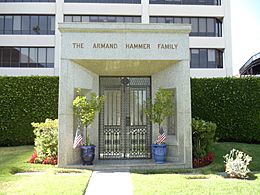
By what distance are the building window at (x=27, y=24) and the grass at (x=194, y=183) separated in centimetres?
2629

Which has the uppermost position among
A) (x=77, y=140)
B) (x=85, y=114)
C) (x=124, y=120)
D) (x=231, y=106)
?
(x=231, y=106)

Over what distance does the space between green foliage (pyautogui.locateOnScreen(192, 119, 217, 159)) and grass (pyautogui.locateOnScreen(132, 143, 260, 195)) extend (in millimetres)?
765

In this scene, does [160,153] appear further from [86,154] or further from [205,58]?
[205,58]

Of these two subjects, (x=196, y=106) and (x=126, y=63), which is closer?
(x=126, y=63)

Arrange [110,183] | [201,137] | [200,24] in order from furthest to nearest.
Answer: [200,24] < [201,137] < [110,183]

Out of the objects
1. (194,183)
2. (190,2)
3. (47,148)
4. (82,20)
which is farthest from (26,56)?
(194,183)

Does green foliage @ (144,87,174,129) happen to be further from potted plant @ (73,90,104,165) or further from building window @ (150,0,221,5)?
building window @ (150,0,221,5)

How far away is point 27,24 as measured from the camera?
99.3ft

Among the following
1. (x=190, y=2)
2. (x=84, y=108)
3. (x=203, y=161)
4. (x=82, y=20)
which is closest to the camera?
(x=84, y=108)

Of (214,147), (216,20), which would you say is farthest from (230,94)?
(216,20)

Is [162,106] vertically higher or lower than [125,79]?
lower

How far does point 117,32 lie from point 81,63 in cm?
184

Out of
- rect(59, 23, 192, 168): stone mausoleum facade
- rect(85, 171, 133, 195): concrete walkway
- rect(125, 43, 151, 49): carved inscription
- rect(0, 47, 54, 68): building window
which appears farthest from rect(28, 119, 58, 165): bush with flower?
rect(0, 47, 54, 68): building window

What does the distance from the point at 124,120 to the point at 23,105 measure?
5786 mm
